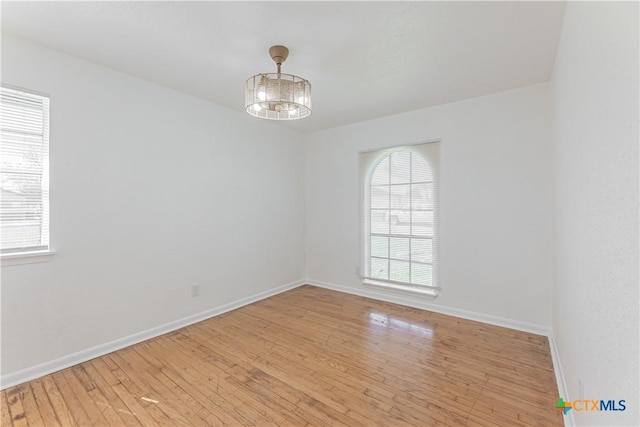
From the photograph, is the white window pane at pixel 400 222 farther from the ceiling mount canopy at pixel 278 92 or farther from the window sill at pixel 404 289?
the ceiling mount canopy at pixel 278 92

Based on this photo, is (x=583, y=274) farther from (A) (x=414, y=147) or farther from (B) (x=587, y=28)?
(A) (x=414, y=147)

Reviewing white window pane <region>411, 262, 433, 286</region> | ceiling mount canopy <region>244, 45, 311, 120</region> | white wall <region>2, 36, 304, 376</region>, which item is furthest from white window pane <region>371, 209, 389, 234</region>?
ceiling mount canopy <region>244, 45, 311, 120</region>

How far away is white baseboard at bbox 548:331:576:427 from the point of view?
1598 mm

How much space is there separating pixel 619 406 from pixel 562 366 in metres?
1.48

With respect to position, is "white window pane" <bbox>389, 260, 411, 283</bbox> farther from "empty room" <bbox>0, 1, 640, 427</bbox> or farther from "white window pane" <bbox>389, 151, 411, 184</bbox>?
"white window pane" <bbox>389, 151, 411, 184</bbox>

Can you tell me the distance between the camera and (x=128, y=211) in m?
2.62

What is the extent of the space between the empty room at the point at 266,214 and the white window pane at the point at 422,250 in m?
0.03

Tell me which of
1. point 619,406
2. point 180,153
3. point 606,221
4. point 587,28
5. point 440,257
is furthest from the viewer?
point 440,257

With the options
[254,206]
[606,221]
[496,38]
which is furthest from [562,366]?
[254,206]

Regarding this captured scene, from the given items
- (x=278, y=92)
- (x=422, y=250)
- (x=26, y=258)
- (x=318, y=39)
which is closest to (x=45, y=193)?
(x=26, y=258)

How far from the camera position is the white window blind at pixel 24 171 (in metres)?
2.02

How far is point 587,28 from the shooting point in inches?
49.8

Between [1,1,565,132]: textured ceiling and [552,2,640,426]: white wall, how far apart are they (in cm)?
47

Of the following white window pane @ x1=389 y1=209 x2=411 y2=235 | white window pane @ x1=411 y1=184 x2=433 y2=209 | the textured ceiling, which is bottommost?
white window pane @ x1=389 y1=209 x2=411 y2=235
